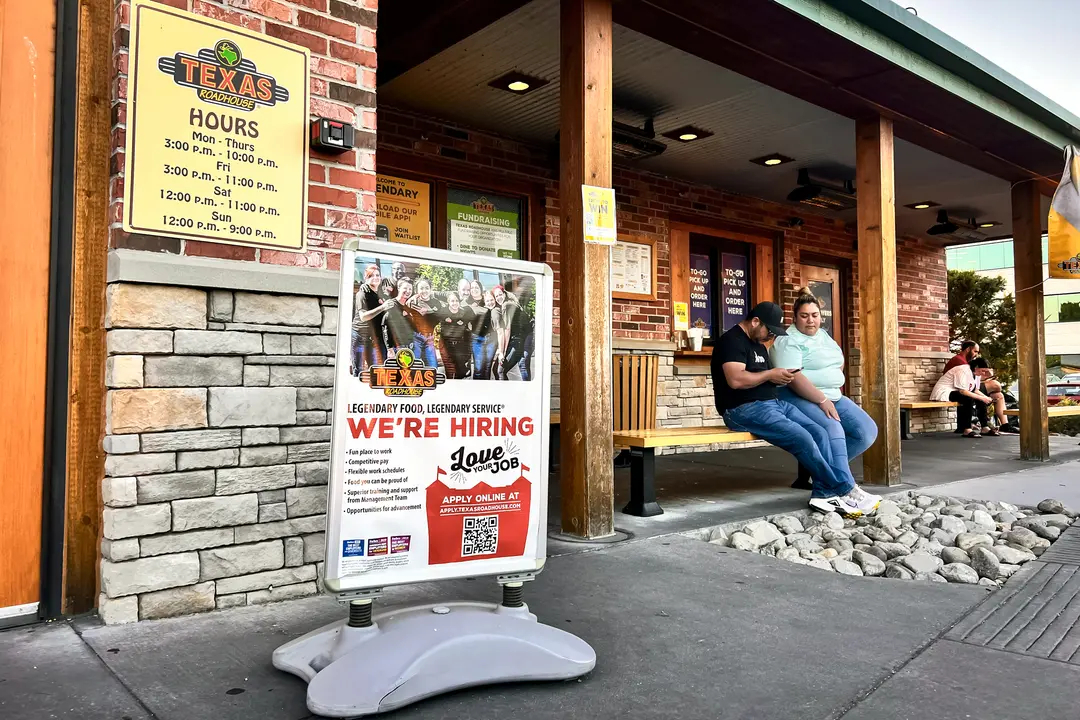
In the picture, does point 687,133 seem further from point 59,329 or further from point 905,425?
point 905,425

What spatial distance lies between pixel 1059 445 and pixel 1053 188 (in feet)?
10.7

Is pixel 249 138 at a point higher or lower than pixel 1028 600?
higher

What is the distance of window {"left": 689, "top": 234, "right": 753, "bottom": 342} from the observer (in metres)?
8.32

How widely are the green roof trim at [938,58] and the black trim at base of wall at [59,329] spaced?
11.4 feet

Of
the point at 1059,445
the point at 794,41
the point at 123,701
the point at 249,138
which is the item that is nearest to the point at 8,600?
the point at 123,701

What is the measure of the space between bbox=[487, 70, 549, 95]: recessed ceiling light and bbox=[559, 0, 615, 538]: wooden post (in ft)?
4.83

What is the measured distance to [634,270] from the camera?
7559 mm

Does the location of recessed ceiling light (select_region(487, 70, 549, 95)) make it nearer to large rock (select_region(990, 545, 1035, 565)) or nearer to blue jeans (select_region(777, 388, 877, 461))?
blue jeans (select_region(777, 388, 877, 461))

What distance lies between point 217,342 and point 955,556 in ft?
10.8

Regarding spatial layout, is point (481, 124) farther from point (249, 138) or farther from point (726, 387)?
point (249, 138)

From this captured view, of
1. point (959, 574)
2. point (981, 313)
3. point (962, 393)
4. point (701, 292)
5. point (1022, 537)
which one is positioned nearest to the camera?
point (959, 574)

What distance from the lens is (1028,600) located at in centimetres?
291

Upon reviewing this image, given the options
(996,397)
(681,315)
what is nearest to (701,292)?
(681,315)

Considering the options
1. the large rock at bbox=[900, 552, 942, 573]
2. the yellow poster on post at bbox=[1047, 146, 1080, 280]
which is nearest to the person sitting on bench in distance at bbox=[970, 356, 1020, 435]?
the yellow poster on post at bbox=[1047, 146, 1080, 280]
